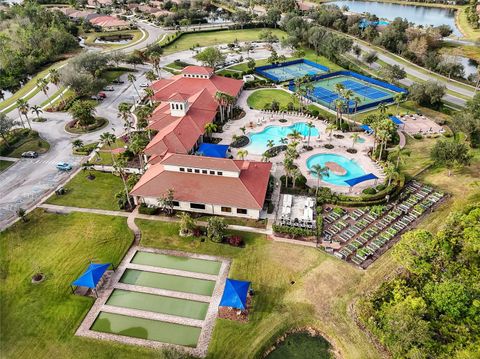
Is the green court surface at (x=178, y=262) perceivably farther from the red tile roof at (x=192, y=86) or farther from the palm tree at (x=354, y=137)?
the red tile roof at (x=192, y=86)

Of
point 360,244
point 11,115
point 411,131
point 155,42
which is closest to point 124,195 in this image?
point 360,244

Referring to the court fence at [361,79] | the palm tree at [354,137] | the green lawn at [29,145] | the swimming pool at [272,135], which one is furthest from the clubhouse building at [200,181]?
the court fence at [361,79]

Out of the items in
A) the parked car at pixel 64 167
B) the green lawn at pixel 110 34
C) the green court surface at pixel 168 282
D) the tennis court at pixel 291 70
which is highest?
the green lawn at pixel 110 34

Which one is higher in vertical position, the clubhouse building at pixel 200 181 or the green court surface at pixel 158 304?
the clubhouse building at pixel 200 181

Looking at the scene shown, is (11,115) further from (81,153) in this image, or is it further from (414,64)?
(414,64)

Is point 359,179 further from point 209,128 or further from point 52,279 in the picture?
point 52,279

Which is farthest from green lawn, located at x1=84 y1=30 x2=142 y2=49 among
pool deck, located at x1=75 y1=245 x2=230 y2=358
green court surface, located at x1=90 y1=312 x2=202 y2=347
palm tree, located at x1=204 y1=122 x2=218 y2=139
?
green court surface, located at x1=90 y1=312 x2=202 y2=347

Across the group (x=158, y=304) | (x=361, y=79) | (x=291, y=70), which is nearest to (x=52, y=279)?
(x=158, y=304)
